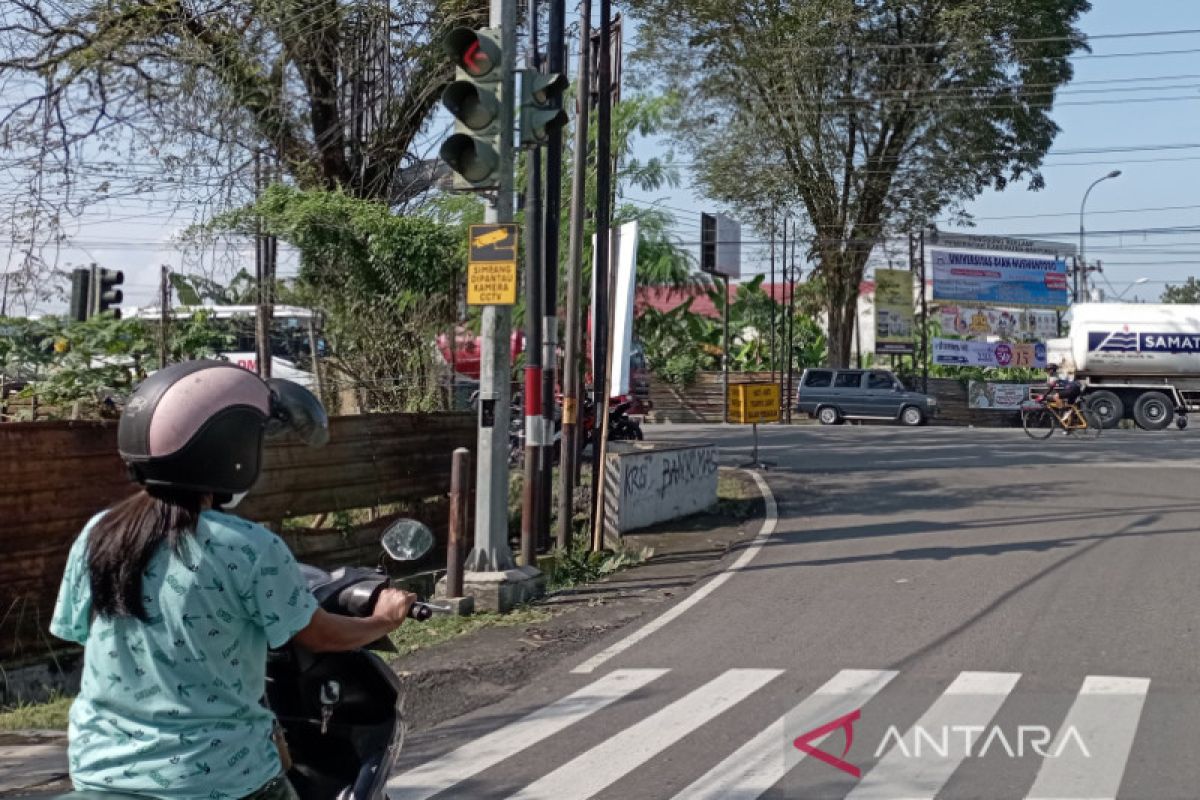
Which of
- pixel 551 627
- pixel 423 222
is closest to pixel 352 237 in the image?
pixel 423 222

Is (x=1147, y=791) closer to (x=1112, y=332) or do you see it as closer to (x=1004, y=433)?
(x=1004, y=433)

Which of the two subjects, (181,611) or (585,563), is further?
(585,563)

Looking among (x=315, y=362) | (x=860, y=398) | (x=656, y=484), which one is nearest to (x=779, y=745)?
(x=656, y=484)

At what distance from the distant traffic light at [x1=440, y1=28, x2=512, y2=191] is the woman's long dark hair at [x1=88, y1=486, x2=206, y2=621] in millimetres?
7420

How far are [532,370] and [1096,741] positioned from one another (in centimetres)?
613

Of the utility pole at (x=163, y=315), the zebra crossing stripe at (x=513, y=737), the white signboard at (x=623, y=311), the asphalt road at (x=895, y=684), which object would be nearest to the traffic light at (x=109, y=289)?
the utility pole at (x=163, y=315)

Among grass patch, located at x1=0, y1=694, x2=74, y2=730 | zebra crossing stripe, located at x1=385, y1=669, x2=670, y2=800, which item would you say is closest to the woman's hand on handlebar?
zebra crossing stripe, located at x1=385, y1=669, x2=670, y2=800

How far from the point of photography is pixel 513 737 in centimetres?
680

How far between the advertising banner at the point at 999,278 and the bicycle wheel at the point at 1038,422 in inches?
868

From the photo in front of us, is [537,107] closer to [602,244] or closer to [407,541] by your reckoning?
[602,244]

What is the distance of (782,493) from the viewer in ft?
58.5

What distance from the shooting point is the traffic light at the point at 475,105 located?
32.3 feet

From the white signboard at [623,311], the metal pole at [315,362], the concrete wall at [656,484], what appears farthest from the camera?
the metal pole at [315,362]

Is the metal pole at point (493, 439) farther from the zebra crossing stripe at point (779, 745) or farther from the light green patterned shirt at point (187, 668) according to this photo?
the light green patterned shirt at point (187, 668)
